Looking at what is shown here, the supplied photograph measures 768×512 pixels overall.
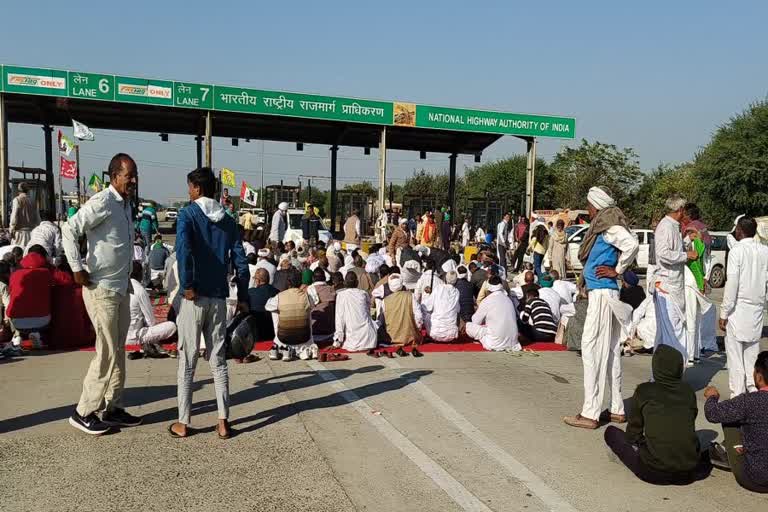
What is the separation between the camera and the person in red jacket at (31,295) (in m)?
8.66

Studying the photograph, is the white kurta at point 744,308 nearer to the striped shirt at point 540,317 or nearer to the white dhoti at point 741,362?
the white dhoti at point 741,362

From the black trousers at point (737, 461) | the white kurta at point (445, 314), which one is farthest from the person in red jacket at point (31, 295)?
the black trousers at point (737, 461)

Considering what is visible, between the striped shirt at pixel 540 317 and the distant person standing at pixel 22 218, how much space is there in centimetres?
999

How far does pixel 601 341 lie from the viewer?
19.7 ft

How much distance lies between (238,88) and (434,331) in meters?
13.8

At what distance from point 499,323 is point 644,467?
16.3 ft

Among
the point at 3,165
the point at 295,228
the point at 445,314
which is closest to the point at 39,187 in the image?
the point at 3,165

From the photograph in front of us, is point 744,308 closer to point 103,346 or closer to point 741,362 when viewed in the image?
point 741,362

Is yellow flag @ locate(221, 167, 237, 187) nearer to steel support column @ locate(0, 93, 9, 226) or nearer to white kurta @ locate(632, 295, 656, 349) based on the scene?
steel support column @ locate(0, 93, 9, 226)

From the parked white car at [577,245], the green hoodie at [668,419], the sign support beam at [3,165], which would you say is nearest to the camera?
the green hoodie at [668,419]

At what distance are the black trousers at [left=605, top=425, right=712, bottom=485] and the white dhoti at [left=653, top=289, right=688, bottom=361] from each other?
254 centimetres

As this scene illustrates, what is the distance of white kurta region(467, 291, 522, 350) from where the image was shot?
9.72 meters

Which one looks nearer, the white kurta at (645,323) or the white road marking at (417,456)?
the white road marking at (417,456)

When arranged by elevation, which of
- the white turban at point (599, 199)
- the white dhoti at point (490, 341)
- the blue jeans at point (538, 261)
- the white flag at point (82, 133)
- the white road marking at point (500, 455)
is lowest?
the white road marking at point (500, 455)
